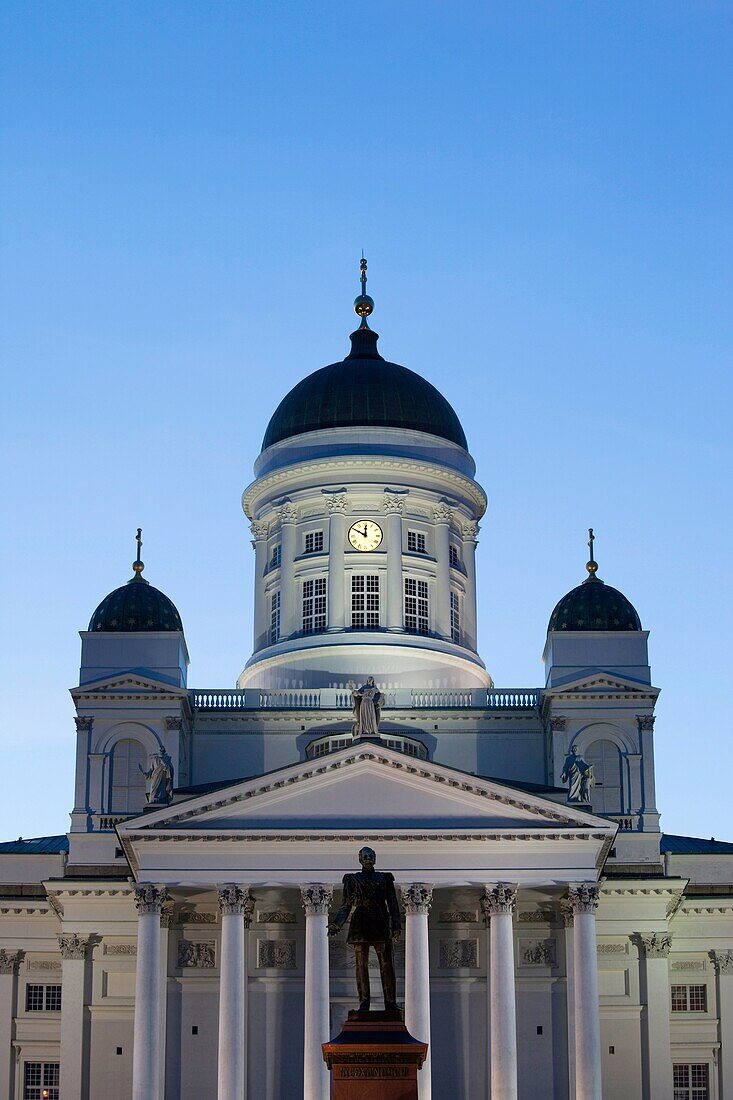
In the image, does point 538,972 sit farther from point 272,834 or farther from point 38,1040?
point 38,1040

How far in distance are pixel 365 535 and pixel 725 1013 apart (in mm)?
23351

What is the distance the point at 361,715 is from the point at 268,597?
2049 centimetres

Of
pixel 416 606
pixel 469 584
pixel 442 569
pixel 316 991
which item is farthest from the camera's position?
pixel 469 584

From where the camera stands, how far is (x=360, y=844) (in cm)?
6425

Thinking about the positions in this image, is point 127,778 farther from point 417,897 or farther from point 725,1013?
point 725,1013

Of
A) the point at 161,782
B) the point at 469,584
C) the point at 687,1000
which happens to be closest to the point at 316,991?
the point at 161,782

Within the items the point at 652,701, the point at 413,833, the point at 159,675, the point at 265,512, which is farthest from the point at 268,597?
the point at 413,833

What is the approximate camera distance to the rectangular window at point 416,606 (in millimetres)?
82875

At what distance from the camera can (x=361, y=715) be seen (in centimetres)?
6550

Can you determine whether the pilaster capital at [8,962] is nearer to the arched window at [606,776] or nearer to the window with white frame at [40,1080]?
the window with white frame at [40,1080]

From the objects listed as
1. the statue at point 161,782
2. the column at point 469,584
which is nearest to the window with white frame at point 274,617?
the column at point 469,584

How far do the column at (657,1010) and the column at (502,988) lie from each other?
789 cm

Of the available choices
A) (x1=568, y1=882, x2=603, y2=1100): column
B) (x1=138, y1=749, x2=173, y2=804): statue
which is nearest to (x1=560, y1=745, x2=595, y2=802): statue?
(x1=568, y1=882, x2=603, y2=1100): column

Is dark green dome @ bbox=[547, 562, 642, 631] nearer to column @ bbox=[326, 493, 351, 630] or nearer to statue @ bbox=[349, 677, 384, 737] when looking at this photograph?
column @ bbox=[326, 493, 351, 630]
